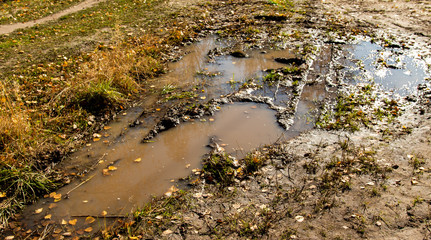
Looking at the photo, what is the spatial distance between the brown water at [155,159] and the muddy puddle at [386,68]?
102 inches

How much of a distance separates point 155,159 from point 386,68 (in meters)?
5.43

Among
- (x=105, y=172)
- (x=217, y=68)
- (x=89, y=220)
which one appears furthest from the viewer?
(x=217, y=68)

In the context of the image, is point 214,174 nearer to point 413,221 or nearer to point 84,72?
point 413,221

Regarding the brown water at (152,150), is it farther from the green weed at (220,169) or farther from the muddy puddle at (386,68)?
the muddy puddle at (386,68)

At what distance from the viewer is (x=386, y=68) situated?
650cm

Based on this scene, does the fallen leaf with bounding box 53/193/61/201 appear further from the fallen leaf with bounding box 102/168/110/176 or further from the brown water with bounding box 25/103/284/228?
the fallen leaf with bounding box 102/168/110/176

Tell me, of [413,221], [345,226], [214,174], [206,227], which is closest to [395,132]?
[413,221]

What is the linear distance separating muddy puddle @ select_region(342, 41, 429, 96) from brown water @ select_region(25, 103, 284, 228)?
2587 millimetres

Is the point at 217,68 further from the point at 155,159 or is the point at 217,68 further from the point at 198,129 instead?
the point at 155,159

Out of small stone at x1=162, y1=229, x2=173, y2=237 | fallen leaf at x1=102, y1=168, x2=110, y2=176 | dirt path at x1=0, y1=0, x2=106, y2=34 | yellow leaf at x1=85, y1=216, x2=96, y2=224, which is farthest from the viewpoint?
dirt path at x1=0, y1=0, x2=106, y2=34

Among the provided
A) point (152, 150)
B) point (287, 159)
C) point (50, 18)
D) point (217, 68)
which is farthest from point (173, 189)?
point (50, 18)

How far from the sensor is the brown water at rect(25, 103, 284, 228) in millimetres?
3620

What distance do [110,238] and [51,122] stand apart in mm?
2649

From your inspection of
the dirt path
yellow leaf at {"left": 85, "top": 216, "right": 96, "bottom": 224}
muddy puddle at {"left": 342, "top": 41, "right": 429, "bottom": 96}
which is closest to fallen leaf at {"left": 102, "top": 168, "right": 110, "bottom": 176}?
yellow leaf at {"left": 85, "top": 216, "right": 96, "bottom": 224}
